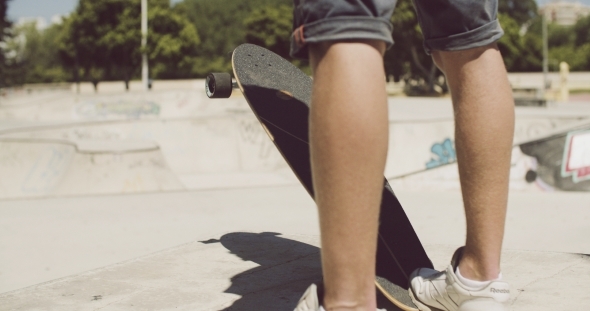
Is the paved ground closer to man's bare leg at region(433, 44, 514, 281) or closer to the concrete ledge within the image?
the concrete ledge

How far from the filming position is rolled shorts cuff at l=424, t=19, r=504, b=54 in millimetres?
1527

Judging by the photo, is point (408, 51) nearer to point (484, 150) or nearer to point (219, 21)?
point (219, 21)

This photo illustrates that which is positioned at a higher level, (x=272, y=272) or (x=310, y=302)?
(x=310, y=302)

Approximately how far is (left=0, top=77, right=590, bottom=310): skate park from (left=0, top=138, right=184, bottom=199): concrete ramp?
2cm

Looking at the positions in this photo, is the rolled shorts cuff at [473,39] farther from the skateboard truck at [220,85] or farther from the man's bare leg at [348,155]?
the skateboard truck at [220,85]

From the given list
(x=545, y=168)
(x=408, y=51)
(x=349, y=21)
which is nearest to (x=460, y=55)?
(x=349, y=21)

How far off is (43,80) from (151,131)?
64.2 meters

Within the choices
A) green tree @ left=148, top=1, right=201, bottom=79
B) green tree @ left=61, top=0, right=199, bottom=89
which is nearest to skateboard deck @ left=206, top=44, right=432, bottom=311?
green tree @ left=61, top=0, right=199, bottom=89

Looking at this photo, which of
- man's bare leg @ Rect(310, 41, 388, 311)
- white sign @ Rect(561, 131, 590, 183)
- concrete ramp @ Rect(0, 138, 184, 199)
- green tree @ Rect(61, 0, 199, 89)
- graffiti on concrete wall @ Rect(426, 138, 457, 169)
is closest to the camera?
man's bare leg @ Rect(310, 41, 388, 311)

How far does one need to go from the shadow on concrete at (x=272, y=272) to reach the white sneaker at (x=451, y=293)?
0.28 ft

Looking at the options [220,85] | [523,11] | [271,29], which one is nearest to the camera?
[220,85]

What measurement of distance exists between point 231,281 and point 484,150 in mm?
974

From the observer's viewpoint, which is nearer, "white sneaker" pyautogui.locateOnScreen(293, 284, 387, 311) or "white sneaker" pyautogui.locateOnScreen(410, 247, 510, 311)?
"white sneaker" pyautogui.locateOnScreen(293, 284, 387, 311)

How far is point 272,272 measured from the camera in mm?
2168
